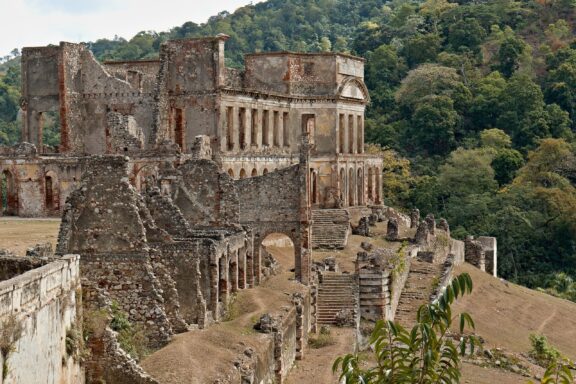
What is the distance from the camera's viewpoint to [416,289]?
1613 inches

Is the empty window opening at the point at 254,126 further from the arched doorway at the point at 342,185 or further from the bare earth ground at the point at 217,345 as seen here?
the bare earth ground at the point at 217,345

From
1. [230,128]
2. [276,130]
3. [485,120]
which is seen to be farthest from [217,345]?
[485,120]

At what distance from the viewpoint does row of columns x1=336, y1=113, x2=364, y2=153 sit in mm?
57844

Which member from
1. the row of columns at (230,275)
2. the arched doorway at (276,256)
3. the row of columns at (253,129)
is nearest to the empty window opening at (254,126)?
the row of columns at (253,129)

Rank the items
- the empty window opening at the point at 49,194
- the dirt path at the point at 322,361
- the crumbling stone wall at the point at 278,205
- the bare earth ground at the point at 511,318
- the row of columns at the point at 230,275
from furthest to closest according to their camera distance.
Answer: the empty window opening at the point at 49,194 < the crumbling stone wall at the point at 278,205 < the bare earth ground at the point at 511,318 < the dirt path at the point at 322,361 < the row of columns at the point at 230,275

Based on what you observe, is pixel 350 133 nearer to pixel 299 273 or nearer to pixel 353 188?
pixel 353 188

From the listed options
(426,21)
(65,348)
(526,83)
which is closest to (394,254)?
(65,348)

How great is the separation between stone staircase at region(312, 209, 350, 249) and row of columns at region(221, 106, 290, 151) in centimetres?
480

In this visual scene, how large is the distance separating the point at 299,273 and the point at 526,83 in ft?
179

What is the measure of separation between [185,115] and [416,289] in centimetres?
1428

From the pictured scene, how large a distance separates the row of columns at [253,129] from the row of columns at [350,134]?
11.2ft

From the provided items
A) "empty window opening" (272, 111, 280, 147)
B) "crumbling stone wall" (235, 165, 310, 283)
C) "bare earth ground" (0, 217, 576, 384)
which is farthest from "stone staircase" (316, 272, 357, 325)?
"empty window opening" (272, 111, 280, 147)

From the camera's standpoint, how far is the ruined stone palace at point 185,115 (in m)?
44.4

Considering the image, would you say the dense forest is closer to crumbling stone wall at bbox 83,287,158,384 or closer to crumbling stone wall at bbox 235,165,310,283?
crumbling stone wall at bbox 235,165,310,283
